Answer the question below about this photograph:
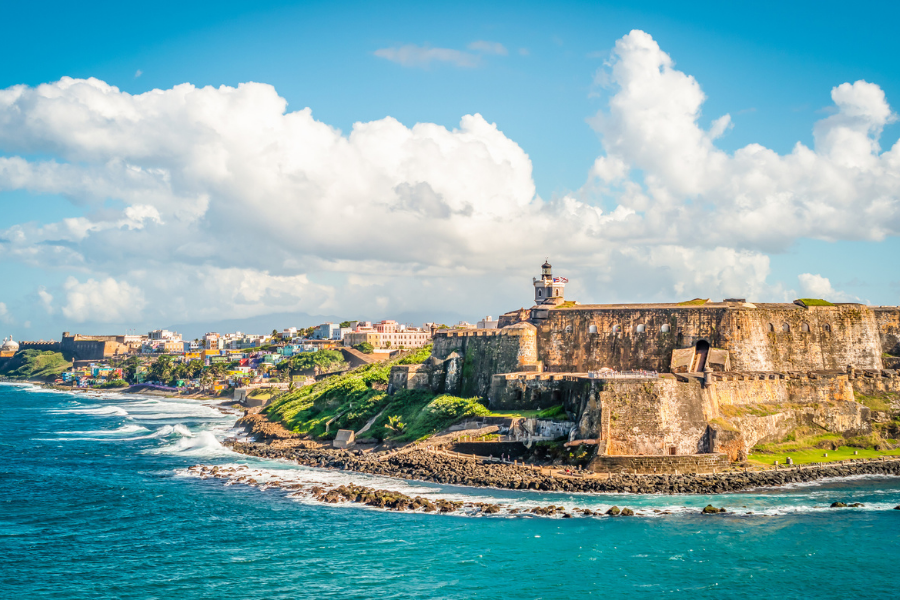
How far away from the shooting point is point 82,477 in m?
55.1

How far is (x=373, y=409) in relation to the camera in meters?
66.9

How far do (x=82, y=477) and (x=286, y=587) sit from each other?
31377mm

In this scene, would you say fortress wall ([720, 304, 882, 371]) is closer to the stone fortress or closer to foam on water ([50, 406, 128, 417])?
the stone fortress

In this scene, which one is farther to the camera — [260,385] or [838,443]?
[260,385]

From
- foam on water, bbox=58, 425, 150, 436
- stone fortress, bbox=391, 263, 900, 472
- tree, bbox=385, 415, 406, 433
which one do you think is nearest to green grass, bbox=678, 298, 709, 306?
stone fortress, bbox=391, 263, 900, 472

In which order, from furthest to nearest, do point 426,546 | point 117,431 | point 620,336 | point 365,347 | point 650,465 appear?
1. point 365,347
2. point 117,431
3. point 620,336
4. point 650,465
5. point 426,546

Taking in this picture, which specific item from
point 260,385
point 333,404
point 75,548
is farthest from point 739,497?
point 260,385

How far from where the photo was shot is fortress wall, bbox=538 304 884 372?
58.7m

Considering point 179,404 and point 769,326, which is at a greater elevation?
point 769,326

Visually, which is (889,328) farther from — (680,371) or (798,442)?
(680,371)

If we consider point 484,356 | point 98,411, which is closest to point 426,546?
point 484,356

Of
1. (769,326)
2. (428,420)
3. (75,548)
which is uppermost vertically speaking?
(769,326)

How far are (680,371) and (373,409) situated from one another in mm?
26964

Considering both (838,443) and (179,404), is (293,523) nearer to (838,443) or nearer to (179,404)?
(838,443)
